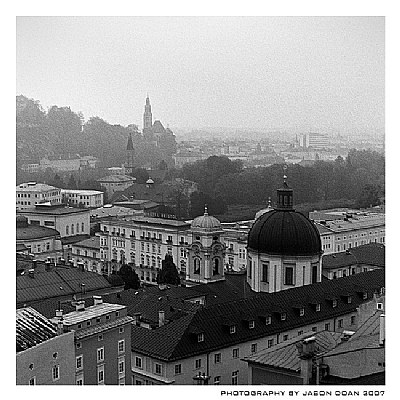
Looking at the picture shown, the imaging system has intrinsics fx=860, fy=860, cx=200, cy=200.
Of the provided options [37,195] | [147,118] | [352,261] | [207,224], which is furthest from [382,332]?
[352,261]

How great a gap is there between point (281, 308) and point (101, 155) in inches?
148

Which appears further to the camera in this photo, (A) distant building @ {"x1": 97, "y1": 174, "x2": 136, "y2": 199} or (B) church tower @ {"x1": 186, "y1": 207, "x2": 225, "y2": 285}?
(A) distant building @ {"x1": 97, "y1": 174, "x2": 136, "y2": 199}

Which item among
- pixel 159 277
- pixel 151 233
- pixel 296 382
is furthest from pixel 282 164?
pixel 296 382

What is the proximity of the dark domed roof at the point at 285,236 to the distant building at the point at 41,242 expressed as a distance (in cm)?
328

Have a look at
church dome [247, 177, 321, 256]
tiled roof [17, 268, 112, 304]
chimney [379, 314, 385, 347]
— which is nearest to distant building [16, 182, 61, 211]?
tiled roof [17, 268, 112, 304]

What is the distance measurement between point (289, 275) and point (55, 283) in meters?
2.20

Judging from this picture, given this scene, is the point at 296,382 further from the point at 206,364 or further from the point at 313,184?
the point at 313,184

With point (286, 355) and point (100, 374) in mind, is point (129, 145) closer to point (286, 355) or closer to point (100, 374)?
point (100, 374)

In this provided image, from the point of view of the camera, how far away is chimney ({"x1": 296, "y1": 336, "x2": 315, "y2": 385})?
4516 millimetres

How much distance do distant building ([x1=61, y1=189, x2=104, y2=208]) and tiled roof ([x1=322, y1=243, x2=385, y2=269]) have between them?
3190mm

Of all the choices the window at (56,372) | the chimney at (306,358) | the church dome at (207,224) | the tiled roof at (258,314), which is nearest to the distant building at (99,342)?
the window at (56,372)

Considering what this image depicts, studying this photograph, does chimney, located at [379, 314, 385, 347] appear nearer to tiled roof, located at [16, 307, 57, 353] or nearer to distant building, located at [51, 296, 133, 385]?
distant building, located at [51, 296, 133, 385]

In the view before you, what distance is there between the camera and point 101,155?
9883 millimetres

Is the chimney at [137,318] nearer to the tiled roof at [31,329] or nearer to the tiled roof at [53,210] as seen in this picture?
the tiled roof at [31,329]
